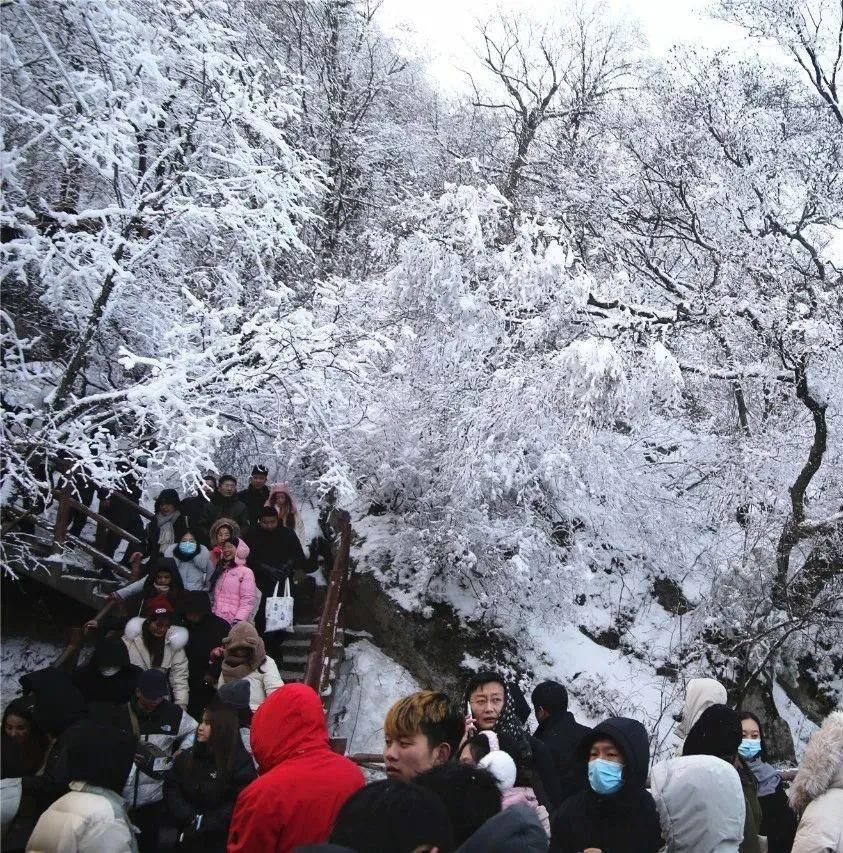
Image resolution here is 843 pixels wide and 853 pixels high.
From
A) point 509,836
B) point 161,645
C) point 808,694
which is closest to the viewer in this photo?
point 509,836

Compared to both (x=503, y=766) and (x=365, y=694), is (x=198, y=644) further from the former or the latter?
(x=365, y=694)

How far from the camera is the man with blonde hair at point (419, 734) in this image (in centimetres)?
296

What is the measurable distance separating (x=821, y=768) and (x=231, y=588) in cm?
492

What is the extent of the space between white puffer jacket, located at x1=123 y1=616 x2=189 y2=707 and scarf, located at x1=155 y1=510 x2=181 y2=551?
226cm

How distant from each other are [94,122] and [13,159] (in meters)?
0.72

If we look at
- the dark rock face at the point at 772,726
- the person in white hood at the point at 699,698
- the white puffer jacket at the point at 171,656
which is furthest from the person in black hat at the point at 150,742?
the dark rock face at the point at 772,726

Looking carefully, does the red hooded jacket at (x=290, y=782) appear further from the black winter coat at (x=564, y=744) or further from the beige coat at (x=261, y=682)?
the beige coat at (x=261, y=682)

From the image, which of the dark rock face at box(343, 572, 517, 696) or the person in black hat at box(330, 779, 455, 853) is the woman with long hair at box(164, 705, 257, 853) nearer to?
the person in black hat at box(330, 779, 455, 853)

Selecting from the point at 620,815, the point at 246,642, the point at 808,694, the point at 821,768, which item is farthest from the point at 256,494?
the point at 808,694

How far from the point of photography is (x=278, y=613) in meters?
7.42

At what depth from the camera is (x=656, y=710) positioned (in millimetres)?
10359

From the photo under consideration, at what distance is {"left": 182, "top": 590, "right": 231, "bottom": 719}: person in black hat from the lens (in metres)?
5.89

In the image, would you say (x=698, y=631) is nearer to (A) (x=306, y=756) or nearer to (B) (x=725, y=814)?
(B) (x=725, y=814)

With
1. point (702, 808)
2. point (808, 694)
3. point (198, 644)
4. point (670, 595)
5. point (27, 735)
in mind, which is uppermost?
point (702, 808)
